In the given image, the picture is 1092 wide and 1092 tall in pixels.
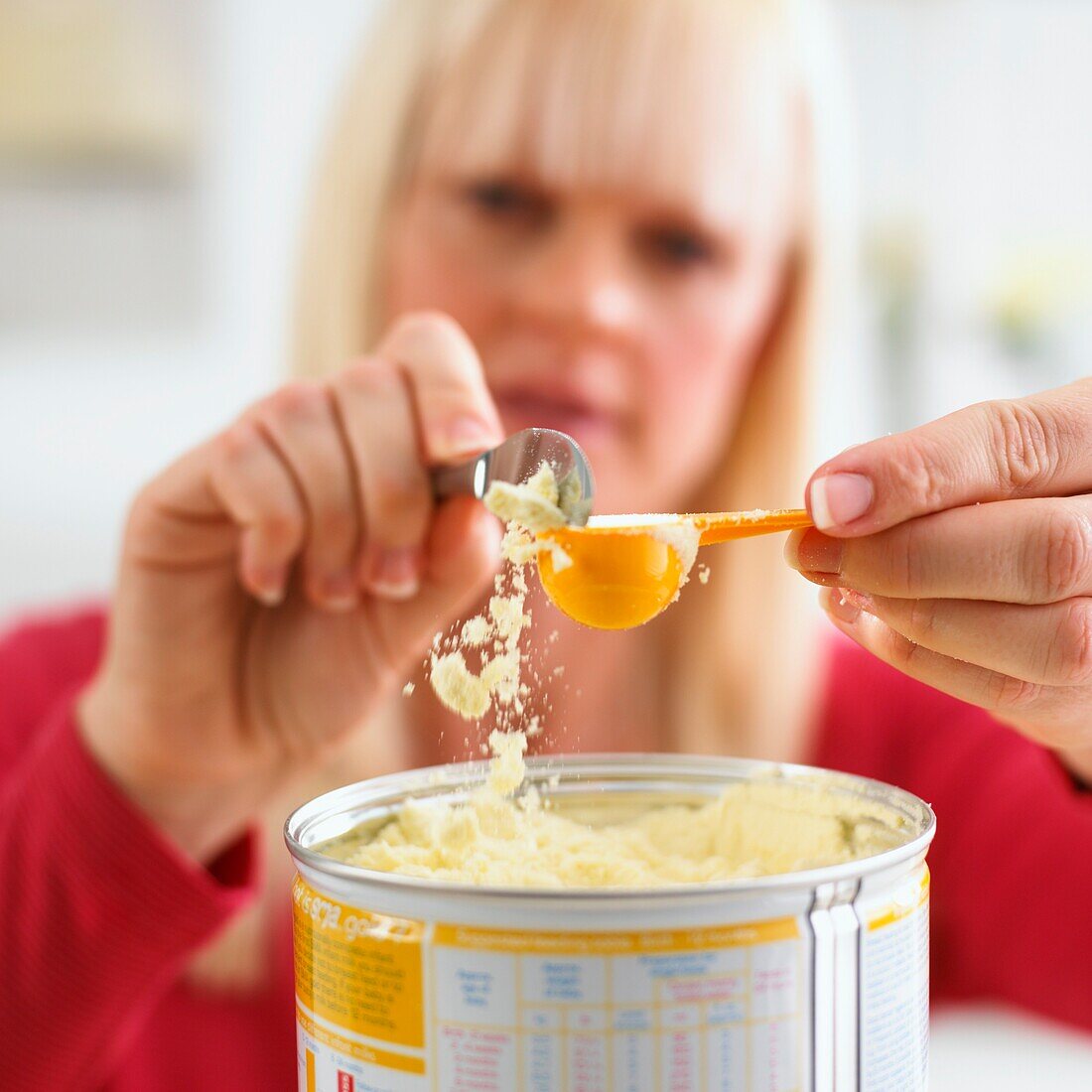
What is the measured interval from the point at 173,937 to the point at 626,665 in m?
0.80

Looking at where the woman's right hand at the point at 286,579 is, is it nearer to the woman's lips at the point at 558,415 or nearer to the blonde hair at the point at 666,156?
the woman's lips at the point at 558,415

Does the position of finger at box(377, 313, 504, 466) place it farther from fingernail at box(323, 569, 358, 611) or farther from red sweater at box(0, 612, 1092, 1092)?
red sweater at box(0, 612, 1092, 1092)

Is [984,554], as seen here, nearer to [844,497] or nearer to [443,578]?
[844,497]

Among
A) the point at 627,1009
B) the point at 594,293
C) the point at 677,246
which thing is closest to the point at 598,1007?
the point at 627,1009

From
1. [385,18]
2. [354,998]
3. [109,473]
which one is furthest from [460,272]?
[109,473]

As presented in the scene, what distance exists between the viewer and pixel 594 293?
48.0 inches

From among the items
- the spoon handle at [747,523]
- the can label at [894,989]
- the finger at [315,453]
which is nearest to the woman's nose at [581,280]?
the finger at [315,453]

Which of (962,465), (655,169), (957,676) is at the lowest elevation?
(957,676)

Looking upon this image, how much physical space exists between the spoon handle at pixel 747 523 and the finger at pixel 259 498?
349 mm

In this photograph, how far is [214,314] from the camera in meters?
2.20

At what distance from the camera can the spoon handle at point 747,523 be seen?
53cm

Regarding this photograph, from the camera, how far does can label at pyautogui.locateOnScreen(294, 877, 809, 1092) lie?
402mm

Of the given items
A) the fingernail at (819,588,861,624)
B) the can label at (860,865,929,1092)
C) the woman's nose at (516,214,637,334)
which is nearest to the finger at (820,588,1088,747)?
the fingernail at (819,588,861,624)

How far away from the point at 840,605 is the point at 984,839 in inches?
37.8
